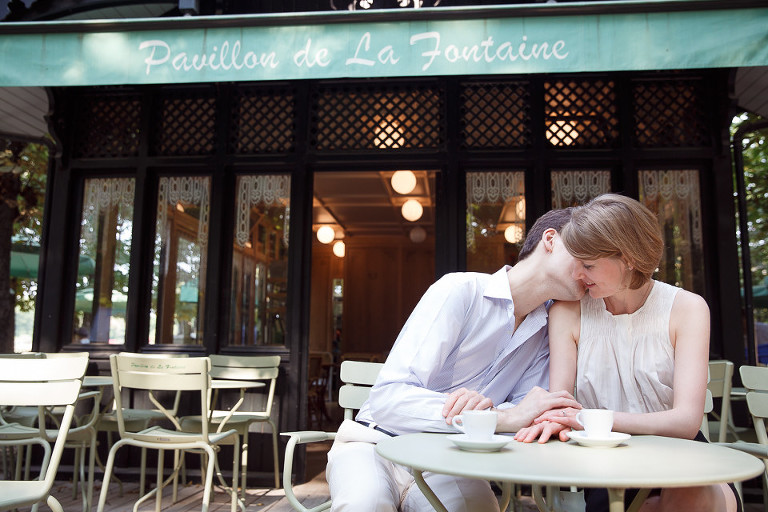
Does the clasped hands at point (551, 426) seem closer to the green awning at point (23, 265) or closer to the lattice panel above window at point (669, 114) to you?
the lattice panel above window at point (669, 114)

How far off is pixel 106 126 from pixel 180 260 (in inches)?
55.1

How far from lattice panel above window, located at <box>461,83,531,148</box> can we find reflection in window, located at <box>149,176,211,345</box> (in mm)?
2312

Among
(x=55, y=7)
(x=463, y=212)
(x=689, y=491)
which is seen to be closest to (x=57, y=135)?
(x=55, y=7)

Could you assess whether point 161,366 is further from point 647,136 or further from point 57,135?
point 647,136

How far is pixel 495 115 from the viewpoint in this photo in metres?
5.46

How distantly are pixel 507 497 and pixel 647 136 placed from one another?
13.9 feet

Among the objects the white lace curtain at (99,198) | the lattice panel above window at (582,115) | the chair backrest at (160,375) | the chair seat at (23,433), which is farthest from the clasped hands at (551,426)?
the white lace curtain at (99,198)

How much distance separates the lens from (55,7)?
196 inches

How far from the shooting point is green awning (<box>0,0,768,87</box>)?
367cm

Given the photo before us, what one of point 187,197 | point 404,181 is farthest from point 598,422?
point 404,181

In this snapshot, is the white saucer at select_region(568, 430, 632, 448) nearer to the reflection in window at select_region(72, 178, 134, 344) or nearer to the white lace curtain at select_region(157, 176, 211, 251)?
the white lace curtain at select_region(157, 176, 211, 251)

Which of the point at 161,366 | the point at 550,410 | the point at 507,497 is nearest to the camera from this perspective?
the point at 550,410

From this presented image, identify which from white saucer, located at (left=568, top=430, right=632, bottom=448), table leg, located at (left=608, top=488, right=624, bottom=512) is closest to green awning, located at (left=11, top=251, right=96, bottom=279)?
white saucer, located at (left=568, top=430, right=632, bottom=448)

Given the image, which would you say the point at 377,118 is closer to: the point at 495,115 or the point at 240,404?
the point at 495,115
